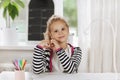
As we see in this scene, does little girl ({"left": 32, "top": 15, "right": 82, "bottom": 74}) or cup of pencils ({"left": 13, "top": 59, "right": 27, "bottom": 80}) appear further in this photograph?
little girl ({"left": 32, "top": 15, "right": 82, "bottom": 74})

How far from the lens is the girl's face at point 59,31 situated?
1760mm

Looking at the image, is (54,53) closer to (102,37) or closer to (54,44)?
(54,44)

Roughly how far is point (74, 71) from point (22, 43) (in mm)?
813

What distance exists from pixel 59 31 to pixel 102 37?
1.79ft

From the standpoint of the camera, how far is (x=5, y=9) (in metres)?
2.23

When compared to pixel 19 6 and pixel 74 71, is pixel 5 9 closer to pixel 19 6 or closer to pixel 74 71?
pixel 19 6

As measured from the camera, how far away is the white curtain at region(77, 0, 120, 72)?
2145 mm

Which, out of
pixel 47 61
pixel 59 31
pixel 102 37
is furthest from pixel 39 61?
pixel 102 37

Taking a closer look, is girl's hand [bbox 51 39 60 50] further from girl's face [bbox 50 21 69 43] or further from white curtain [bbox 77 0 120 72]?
white curtain [bbox 77 0 120 72]

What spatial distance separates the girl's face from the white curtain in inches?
16.5

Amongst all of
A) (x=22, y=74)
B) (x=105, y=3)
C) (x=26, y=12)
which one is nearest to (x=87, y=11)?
(x=105, y=3)

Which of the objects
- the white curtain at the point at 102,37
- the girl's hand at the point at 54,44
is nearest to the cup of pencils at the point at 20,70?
the girl's hand at the point at 54,44

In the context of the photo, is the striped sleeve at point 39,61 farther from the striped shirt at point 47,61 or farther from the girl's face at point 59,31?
the girl's face at point 59,31

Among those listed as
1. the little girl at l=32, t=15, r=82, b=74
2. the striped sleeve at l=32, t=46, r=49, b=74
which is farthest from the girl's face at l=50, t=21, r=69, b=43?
the striped sleeve at l=32, t=46, r=49, b=74
